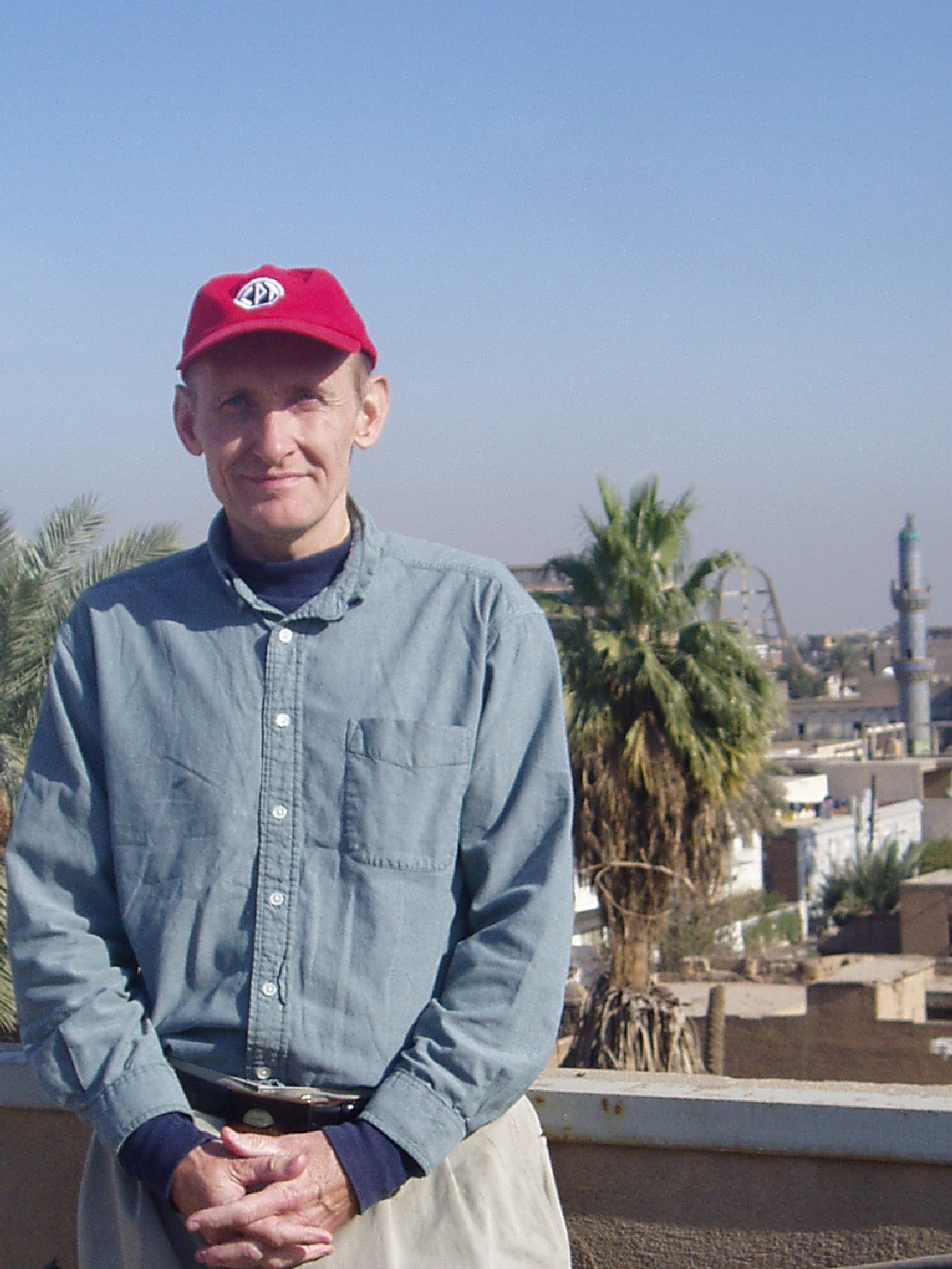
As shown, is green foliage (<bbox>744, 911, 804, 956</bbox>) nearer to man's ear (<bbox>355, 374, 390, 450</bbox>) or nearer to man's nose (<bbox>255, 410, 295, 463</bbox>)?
man's ear (<bbox>355, 374, 390, 450</bbox>)

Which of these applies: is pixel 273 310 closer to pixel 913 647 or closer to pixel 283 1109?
pixel 283 1109

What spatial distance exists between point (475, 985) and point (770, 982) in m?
27.7

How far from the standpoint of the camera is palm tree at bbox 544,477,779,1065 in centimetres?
1952

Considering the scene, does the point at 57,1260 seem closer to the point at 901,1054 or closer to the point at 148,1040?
the point at 148,1040

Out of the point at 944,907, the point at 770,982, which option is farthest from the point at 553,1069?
the point at 944,907

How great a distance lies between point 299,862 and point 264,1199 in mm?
457

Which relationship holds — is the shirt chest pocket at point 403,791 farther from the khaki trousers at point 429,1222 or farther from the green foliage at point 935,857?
the green foliage at point 935,857

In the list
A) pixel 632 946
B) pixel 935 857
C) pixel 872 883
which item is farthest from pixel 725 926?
pixel 632 946

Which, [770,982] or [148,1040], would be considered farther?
[770,982]

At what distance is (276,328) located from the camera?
2166 mm

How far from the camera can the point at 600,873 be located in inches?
775

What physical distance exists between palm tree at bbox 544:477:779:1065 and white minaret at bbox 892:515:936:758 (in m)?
56.4

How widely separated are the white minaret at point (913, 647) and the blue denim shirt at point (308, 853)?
74514 millimetres

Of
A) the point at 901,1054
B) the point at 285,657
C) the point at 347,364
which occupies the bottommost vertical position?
the point at 901,1054
